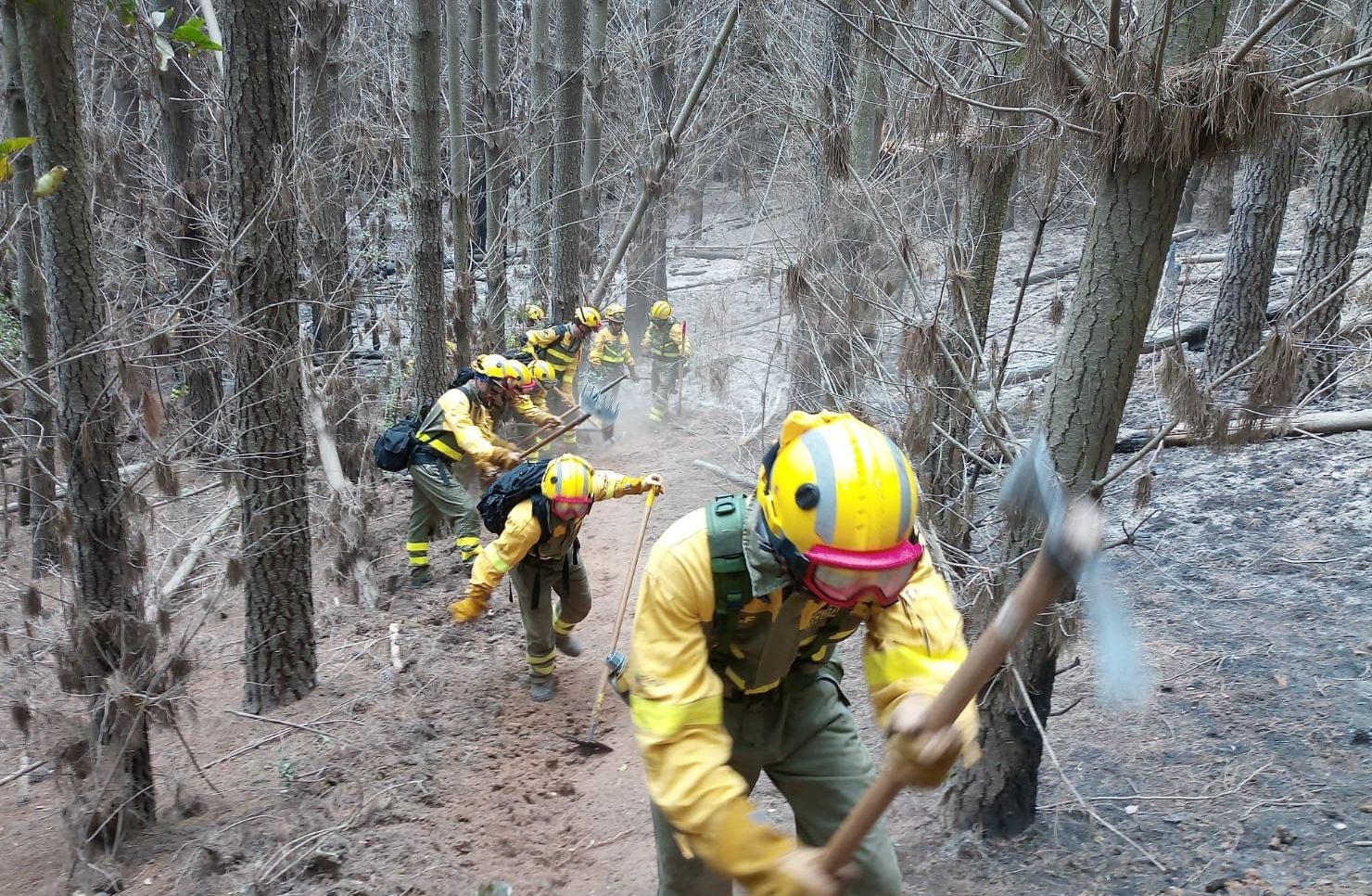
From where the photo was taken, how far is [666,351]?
1561 cm

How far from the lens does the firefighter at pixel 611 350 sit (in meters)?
15.0

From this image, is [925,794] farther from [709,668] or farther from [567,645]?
[567,645]

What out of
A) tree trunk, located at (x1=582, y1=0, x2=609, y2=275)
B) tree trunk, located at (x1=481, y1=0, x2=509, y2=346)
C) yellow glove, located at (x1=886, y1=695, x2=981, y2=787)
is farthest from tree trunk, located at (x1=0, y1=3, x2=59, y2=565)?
tree trunk, located at (x1=582, y1=0, x2=609, y2=275)

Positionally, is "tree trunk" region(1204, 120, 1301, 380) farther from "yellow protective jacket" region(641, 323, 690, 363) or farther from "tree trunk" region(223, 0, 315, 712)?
"tree trunk" region(223, 0, 315, 712)

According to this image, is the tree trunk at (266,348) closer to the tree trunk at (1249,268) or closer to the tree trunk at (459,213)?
the tree trunk at (459,213)

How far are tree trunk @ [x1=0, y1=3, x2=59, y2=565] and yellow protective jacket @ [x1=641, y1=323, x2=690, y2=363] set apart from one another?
28.4ft

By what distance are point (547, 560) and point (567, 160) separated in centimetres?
815

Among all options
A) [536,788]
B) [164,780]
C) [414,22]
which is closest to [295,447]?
[164,780]

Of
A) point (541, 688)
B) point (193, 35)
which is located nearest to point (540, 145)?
point (541, 688)

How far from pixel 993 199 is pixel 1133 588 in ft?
10.2

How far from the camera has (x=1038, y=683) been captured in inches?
162

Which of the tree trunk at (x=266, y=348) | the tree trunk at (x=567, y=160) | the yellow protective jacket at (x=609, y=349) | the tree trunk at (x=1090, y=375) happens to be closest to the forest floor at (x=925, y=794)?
the tree trunk at (x=1090, y=375)

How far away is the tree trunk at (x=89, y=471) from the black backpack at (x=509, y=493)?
7.16 ft

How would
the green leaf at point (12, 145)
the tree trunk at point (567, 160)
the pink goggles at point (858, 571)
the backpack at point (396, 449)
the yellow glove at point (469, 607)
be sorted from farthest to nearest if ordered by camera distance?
the tree trunk at point (567, 160)
the backpack at point (396, 449)
the yellow glove at point (469, 607)
the pink goggles at point (858, 571)
the green leaf at point (12, 145)
